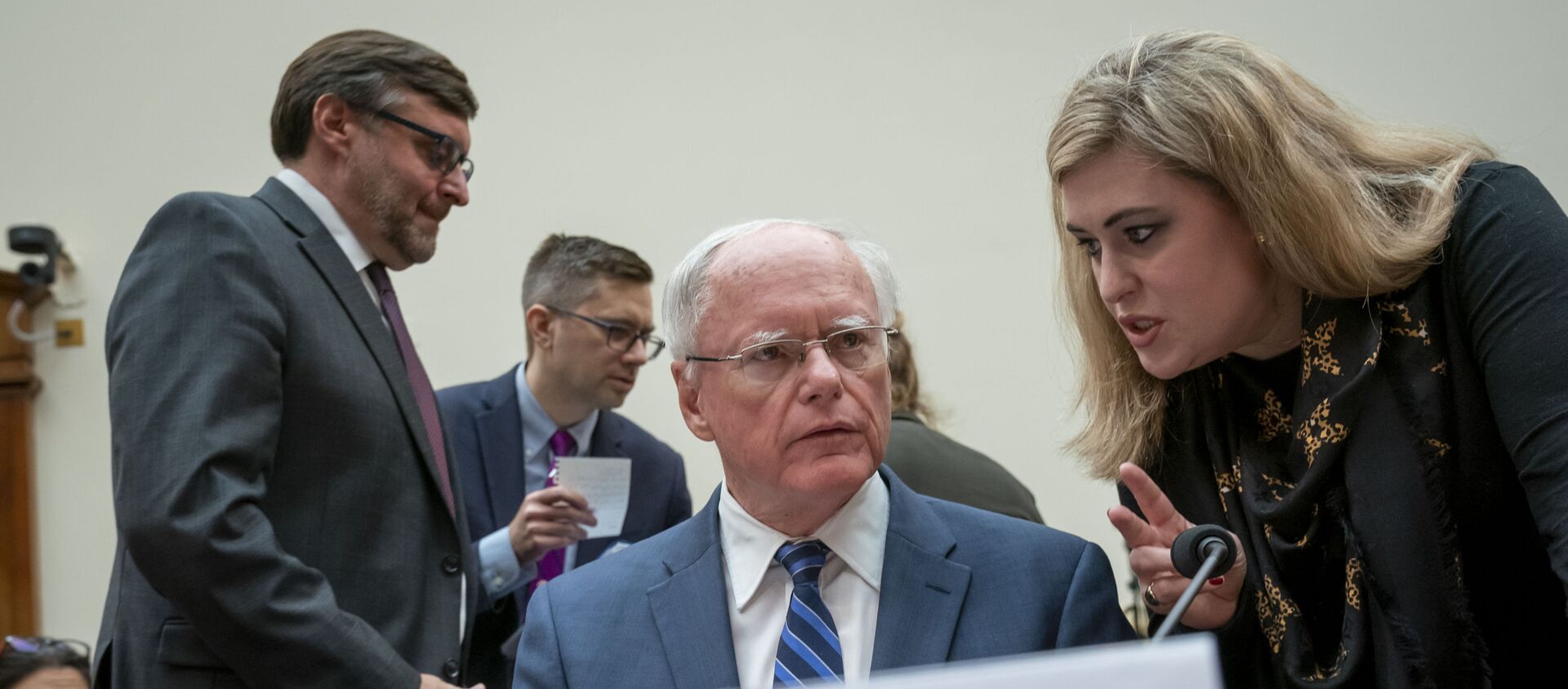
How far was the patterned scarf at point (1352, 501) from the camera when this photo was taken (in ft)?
5.70

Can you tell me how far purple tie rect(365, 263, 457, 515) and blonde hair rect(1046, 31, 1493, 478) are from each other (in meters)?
1.33

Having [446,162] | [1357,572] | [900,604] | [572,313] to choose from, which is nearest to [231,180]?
[572,313]

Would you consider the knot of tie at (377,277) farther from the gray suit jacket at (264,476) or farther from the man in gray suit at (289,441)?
the gray suit jacket at (264,476)

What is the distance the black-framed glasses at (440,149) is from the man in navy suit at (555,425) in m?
0.82

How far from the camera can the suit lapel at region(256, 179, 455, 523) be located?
2504mm

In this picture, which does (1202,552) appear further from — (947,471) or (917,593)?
(947,471)

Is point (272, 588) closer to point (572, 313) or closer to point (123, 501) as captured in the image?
point (123, 501)

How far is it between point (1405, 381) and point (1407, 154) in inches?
13.9

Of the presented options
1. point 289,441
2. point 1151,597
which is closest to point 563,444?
point 289,441

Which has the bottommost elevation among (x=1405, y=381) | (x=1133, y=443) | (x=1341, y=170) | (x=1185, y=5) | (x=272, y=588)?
(x=272, y=588)

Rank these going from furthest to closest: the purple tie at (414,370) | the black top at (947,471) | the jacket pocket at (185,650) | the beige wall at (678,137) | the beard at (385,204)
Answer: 1. the beige wall at (678,137)
2. the black top at (947,471)
3. the beard at (385,204)
4. the purple tie at (414,370)
5. the jacket pocket at (185,650)

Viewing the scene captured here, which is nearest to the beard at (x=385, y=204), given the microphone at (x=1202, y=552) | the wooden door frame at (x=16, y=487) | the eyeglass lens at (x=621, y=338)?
the eyeglass lens at (x=621, y=338)

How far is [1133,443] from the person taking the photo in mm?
2131

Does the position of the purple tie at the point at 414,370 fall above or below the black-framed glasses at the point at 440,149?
below
